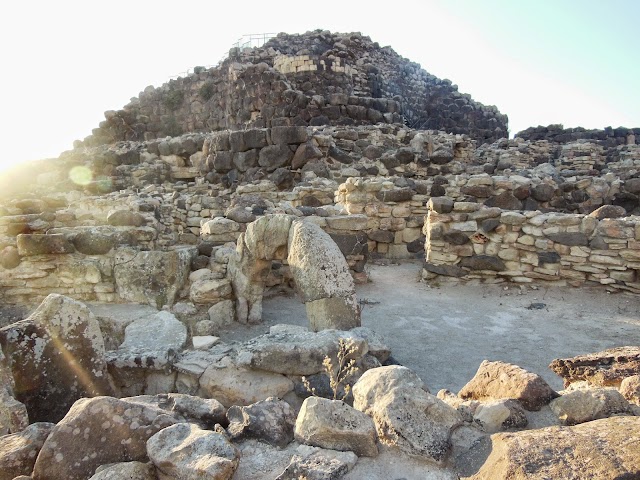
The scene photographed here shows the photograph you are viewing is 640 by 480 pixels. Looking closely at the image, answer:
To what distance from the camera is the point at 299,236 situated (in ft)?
14.7

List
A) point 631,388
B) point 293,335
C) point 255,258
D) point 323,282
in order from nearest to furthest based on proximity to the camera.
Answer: point 631,388 → point 293,335 → point 323,282 → point 255,258

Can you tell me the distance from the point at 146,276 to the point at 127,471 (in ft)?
11.7

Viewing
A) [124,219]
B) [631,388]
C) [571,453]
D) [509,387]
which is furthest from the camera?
[124,219]

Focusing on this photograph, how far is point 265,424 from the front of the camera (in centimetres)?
210

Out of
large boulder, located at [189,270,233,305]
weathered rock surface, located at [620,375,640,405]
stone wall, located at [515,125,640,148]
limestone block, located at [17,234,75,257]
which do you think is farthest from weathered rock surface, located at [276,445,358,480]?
stone wall, located at [515,125,640,148]

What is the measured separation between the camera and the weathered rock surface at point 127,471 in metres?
1.74

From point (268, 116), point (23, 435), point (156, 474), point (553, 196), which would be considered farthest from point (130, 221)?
point (268, 116)

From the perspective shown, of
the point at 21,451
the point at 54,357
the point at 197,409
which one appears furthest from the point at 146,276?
the point at 21,451

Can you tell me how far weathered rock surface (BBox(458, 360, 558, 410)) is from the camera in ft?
6.89

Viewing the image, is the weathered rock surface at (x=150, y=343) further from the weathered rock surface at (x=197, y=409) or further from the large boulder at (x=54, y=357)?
the weathered rock surface at (x=197, y=409)

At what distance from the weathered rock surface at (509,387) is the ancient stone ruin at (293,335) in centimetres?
1

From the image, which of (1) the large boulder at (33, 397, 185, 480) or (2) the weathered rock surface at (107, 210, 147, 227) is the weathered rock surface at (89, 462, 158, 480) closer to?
(1) the large boulder at (33, 397, 185, 480)

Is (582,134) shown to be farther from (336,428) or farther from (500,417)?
(336,428)

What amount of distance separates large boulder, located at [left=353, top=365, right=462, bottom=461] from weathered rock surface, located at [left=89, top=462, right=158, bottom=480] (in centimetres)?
97
